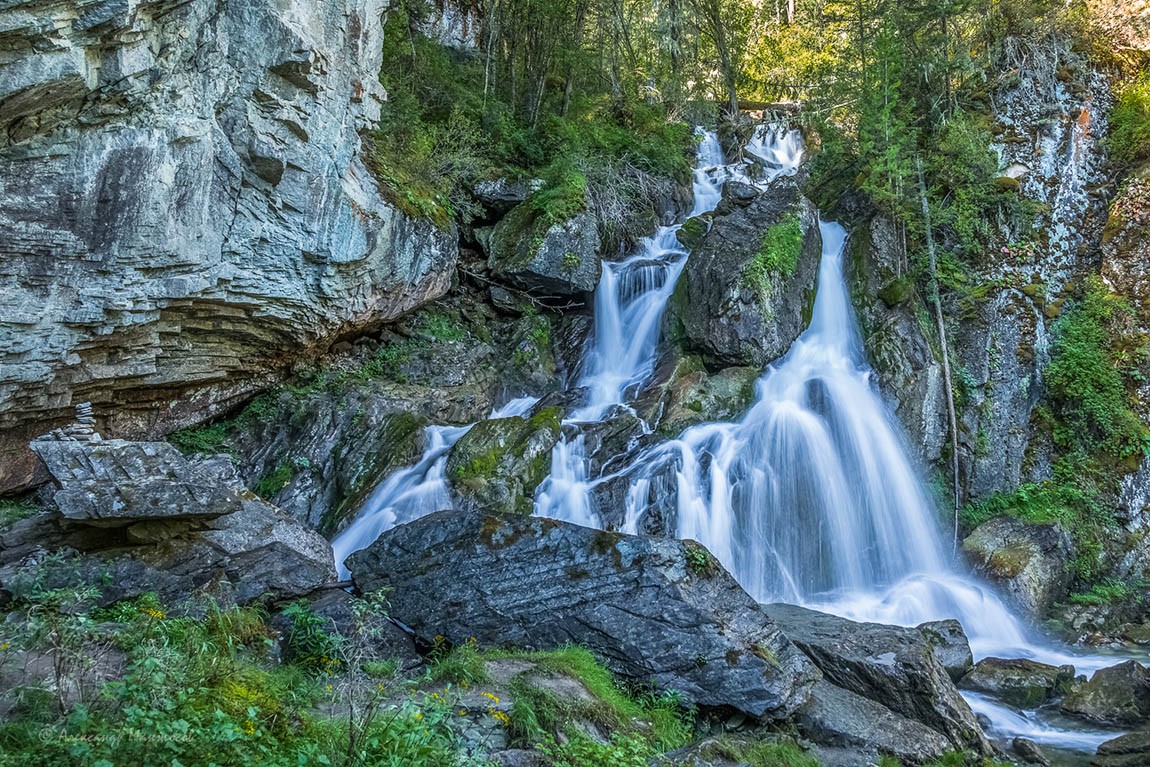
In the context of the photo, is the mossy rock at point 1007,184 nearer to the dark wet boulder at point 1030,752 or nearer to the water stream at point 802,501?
the water stream at point 802,501

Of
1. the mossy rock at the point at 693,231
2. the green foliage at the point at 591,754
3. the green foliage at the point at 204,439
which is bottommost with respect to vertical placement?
the green foliage at the point at 591,754

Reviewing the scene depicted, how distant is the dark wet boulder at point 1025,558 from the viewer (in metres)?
8.66

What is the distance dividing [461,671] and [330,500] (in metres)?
5.33

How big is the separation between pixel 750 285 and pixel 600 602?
7.74 m

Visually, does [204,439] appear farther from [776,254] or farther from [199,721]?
[776,254]

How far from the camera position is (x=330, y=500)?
952cm

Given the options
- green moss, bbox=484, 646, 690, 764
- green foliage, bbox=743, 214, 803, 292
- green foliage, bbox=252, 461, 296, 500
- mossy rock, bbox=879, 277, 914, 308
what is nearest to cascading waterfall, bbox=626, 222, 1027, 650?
mossy rock, bbox=879, 277, 914, 308

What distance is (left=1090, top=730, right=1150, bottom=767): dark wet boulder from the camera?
5.30 meters

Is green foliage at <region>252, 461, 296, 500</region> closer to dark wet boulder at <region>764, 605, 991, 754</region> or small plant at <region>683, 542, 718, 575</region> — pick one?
small plant at <region>683, 542, 718, 575</region>

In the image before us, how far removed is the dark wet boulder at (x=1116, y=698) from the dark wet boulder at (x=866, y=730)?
2088 mm

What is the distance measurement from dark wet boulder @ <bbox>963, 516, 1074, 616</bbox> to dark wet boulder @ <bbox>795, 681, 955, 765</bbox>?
4367 mm

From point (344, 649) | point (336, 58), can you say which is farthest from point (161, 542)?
point (336, 58)

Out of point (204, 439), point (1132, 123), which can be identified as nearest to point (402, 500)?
point (204, 439)

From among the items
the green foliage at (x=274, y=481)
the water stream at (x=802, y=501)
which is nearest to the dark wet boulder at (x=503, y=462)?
the water stream at (x=802, y=501)
